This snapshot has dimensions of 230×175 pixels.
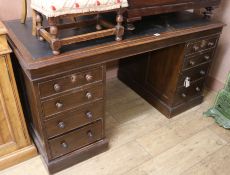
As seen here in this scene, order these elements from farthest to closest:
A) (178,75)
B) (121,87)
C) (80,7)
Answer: (121,87), (178,75), (80,7)

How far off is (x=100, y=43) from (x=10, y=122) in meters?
0.70

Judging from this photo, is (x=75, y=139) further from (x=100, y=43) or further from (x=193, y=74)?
(x=193, y=74)

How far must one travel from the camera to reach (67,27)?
1.33 m

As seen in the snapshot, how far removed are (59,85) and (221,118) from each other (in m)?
1.40

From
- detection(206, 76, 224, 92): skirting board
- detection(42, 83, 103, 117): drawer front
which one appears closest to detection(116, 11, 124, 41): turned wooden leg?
detection(42, 83, 103, 117): drawer front

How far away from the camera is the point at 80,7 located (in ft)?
3.54

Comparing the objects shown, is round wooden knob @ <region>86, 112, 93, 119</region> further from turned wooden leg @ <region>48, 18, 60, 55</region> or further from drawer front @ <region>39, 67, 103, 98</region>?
turned wooden leg @ <region>48, 18, 60, 55</region>

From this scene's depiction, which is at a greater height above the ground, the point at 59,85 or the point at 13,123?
the point at 59,85

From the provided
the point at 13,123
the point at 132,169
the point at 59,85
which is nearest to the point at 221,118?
the point at 132,169

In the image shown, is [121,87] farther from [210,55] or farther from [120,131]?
[210,55]

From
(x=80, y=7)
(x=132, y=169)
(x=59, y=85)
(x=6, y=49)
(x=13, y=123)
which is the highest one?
(x=80, y=7)

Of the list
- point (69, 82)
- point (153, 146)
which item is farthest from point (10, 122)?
point (153, 146)

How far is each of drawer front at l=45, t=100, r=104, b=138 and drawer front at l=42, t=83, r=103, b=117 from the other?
0.13 feet

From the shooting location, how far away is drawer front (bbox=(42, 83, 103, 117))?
3.91 ft
